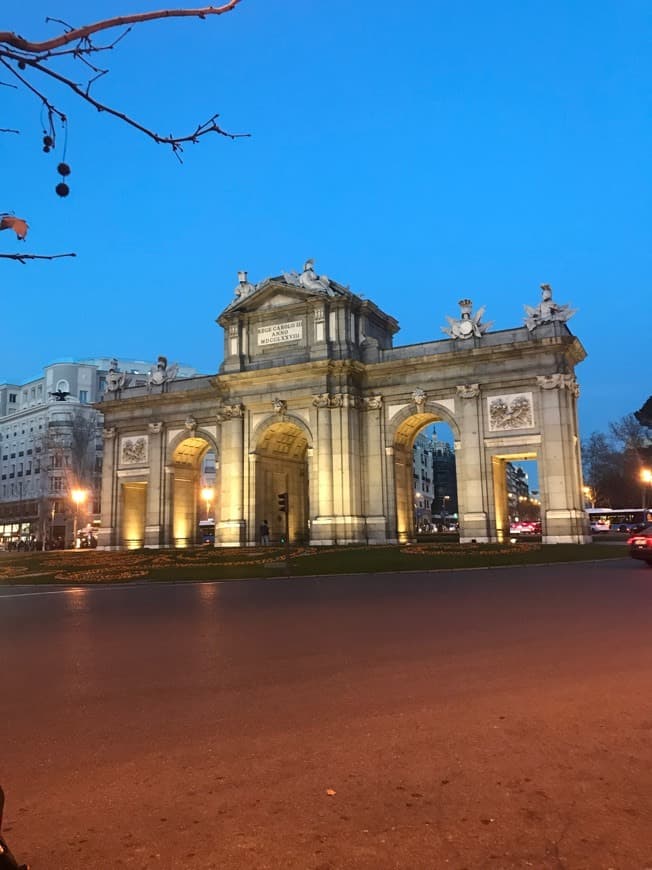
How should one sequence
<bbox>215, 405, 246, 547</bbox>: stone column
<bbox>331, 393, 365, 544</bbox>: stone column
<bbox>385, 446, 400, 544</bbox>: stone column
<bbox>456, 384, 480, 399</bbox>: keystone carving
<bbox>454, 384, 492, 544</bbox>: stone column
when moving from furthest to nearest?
1. <bbox>215, 405, 246, 547</bbox>: stone column
2. <bbox>385, 446, 400, 544</bbox>: stone column
3. <bbox>331, 393, 365, 544</bbox>: stone column
4. <bbox>456, 384, 480, 399</bbox>: keystone carving
5. <bbox>454, 384, 492, 544</bbox>: stone column

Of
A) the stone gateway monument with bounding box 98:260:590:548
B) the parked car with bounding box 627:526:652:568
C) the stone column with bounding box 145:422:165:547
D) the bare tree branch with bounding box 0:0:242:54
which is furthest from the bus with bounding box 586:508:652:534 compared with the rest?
the bare tree branch with bounding box 0:0:242:54

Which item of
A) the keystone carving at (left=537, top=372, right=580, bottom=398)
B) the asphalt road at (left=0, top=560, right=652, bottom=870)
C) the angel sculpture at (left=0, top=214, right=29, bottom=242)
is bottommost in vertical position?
the asphalt road at (left=0, top=560, right=652, bottom=870)

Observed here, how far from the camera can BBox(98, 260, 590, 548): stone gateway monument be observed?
41812 millimetres

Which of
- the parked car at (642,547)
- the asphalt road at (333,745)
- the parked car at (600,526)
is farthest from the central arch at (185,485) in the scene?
the parked car at (600,526)

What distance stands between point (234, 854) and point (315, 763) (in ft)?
4.96

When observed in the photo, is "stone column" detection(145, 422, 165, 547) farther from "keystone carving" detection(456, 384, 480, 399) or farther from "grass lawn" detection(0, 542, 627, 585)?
"keystone carving" detection(456, 384, 480, 399)

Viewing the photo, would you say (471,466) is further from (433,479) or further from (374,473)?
(433,479)

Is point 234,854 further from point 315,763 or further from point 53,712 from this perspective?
point 53,712

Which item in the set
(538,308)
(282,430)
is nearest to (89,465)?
(282,430)

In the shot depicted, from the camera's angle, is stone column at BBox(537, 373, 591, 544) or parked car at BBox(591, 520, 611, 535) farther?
parked car at BBox(591, 520, 611, 535)

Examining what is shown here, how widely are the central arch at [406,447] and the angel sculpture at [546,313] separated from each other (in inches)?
311

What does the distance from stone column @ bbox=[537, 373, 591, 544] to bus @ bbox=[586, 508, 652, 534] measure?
41.7 m

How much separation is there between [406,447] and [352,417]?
17.7 feet

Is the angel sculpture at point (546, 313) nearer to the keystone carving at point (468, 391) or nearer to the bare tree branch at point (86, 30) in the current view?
the keystone carving at point (468, 391)
